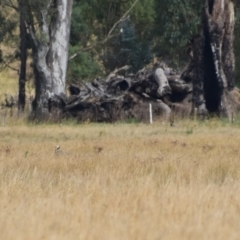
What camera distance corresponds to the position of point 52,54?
3694cm

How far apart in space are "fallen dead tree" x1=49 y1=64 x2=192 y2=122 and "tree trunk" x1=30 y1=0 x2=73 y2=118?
1.53ft

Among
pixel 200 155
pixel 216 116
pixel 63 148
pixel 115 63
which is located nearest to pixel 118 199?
pixel 200 155

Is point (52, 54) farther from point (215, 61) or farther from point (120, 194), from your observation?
point (120, 194)

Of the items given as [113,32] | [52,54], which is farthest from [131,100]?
[113,32]

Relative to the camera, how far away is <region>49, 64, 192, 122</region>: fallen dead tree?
36125 millimetres

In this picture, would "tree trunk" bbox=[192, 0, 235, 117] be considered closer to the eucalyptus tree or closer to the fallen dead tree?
the fallen dead tree

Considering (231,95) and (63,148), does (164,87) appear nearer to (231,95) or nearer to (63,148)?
(231,95)

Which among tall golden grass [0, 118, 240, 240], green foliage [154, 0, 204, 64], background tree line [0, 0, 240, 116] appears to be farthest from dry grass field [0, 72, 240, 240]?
background tree line [0, 0, 240, 116]

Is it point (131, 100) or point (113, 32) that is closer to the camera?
point (131, 100)

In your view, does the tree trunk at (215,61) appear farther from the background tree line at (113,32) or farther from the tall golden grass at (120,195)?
the tall golden grass at (120,195)

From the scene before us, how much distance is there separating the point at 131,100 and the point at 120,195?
89.8ft

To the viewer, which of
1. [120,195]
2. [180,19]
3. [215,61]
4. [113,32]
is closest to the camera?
[120,195]

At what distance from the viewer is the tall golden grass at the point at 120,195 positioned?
7.16 metres

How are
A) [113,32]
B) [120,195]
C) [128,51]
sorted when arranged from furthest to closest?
1. [128,51]
2. [113,32]
3. [120,195]
